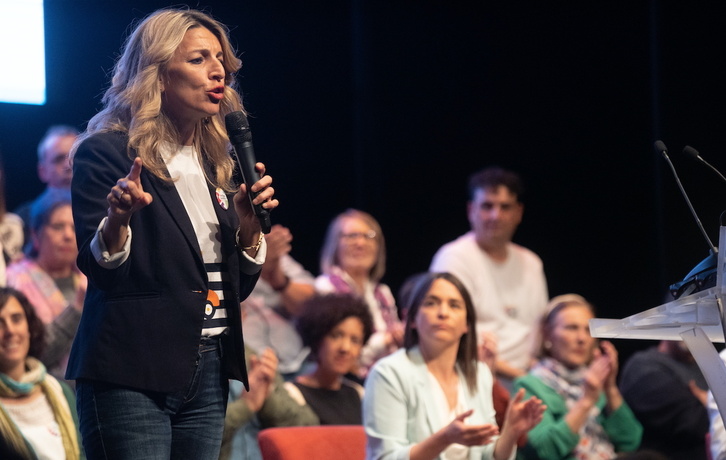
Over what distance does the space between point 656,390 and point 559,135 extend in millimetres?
1828

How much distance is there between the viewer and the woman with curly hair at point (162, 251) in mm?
1635

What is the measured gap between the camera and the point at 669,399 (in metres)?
4.34

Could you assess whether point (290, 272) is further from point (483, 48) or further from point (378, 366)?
point (483, 48)

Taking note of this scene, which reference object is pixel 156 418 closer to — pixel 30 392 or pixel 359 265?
pixel 30 392

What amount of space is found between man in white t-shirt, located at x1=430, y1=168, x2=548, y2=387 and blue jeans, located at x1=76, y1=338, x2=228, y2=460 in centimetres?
265

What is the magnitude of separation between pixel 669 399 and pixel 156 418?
3233 mm

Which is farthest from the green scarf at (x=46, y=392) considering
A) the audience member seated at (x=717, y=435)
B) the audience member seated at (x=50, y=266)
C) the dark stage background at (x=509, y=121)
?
the dark stage background at (x=509, y=121)

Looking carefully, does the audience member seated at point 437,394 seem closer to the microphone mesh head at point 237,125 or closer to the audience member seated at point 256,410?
the audience member seated at point 256,410

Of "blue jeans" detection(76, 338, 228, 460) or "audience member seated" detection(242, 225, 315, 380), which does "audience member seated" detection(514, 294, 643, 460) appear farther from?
"blue jeans" detection(76, 338, 228, 460)

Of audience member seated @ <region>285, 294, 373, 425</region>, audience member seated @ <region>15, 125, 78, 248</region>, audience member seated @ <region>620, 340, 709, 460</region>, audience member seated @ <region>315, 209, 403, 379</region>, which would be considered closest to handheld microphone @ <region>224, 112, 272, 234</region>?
audience member seated @ <region>285, 294, 373, 425</region>

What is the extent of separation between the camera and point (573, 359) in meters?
4.15

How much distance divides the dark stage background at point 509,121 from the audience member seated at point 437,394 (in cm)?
220

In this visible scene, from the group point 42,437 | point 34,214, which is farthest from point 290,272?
point 42,437

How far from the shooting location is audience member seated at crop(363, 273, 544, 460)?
2.89 m
